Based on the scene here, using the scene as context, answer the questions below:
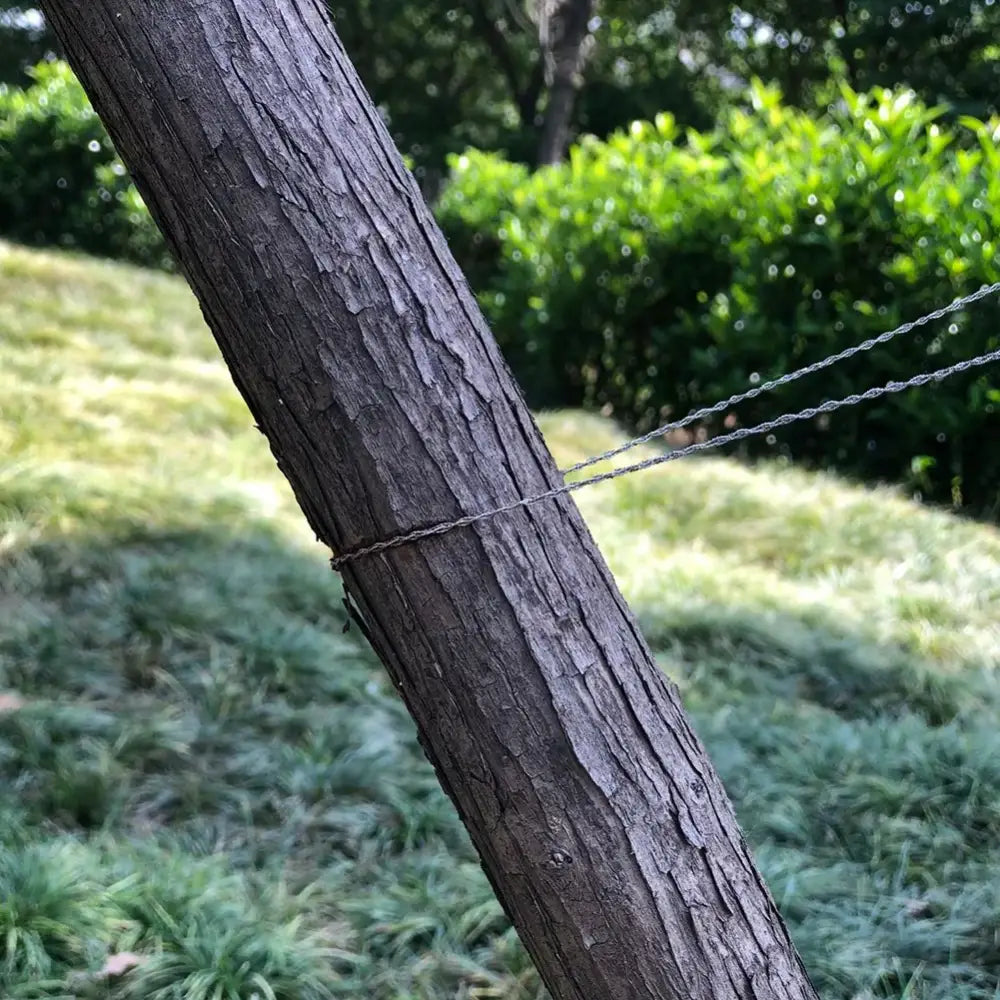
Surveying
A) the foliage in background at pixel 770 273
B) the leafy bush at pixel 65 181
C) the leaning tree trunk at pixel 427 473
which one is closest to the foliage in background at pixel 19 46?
the leafy bush at pixel 65 181

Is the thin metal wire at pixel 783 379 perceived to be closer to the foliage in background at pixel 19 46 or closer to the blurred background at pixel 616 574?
the blurred background at pixel 616 574

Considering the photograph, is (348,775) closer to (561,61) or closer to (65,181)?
(65,181)

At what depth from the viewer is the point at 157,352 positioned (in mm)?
6711

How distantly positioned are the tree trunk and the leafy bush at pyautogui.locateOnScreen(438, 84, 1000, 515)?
4.34m

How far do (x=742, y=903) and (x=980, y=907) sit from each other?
48.9 inches

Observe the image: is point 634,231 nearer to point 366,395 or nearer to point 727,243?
point 727,243

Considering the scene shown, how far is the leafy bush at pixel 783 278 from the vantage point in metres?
4.90

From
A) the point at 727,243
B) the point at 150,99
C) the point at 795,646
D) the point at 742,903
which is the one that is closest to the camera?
the point at 150,99

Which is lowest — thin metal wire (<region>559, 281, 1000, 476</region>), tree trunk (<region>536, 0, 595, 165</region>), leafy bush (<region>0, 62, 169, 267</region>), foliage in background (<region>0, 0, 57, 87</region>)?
thin metal wire (<region>559, 281, 1000, 476</region>)

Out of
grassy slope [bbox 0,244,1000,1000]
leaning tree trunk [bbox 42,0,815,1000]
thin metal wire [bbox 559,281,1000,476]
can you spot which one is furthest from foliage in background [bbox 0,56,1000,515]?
leaning tree trunk [bbox 42,0,815,1000]

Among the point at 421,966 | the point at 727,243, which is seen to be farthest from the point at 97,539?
the point at 727,243

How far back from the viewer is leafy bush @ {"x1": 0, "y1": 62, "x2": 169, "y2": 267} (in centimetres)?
1045

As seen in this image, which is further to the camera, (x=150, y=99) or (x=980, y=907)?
(x=980, y=907)

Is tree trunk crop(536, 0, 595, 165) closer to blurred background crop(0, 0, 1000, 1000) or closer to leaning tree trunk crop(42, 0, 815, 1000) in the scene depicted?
blurred background crop(0, 0, 1000, 1000)
